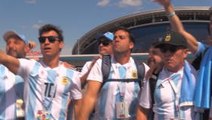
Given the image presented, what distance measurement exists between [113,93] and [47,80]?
87 cm

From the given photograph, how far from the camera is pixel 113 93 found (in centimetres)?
464

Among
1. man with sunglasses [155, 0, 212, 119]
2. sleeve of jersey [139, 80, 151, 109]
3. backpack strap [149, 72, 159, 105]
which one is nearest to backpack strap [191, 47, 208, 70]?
man with sunglasses [155, 0, 212, 119]

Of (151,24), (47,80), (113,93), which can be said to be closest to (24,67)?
(47,80)

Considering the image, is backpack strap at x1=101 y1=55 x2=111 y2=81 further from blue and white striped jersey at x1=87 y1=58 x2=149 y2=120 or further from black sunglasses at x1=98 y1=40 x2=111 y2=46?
black sunglasses at x1=98 y1=40 x2=111 y2=46

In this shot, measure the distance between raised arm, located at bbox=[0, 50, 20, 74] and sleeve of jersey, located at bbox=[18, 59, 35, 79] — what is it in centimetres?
5

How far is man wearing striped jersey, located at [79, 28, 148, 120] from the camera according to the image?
4.57 metres

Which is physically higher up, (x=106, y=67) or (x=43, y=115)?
(x=106, y=67)

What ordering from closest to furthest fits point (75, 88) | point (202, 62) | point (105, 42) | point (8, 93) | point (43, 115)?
point (202, 62) → point (43, 115) → point (8, 93) → point (75, 88) → point (105, 42)

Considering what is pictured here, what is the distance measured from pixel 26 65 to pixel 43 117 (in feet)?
1.95

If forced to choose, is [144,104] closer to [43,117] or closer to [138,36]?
[43,117]

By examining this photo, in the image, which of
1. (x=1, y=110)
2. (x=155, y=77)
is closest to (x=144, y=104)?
(x=155, y=77)

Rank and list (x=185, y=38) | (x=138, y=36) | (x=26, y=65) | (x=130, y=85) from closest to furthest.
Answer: (x=185, y=38), (x=26, y=65), (x=130, y=85), (x=138, y=36)

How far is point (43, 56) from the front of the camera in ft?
14.3

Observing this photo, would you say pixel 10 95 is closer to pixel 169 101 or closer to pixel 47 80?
pixel 47 80
